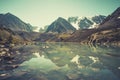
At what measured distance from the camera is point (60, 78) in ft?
126

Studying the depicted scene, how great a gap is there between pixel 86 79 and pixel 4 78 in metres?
18.5

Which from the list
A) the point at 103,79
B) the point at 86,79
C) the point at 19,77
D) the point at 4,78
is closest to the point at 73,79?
the point at 86,79

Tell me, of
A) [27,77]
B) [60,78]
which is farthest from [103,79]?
[27,77]

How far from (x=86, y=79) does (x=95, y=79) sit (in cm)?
199

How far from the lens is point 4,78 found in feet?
125

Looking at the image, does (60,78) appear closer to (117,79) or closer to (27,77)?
(27,77)

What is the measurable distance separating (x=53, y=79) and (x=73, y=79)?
4.47 meters

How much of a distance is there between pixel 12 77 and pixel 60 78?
1126 centimetres

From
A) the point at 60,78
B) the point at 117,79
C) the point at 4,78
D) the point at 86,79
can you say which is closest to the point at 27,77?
the point at 4,78

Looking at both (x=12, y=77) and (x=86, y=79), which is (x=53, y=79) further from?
(x=12, y=77)

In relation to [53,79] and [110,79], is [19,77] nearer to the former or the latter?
[53,79]

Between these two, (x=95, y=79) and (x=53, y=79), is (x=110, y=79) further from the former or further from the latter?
(x=53, y=79)

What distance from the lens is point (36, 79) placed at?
3772 cm

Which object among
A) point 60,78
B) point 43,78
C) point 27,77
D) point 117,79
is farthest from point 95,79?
point 27,77
